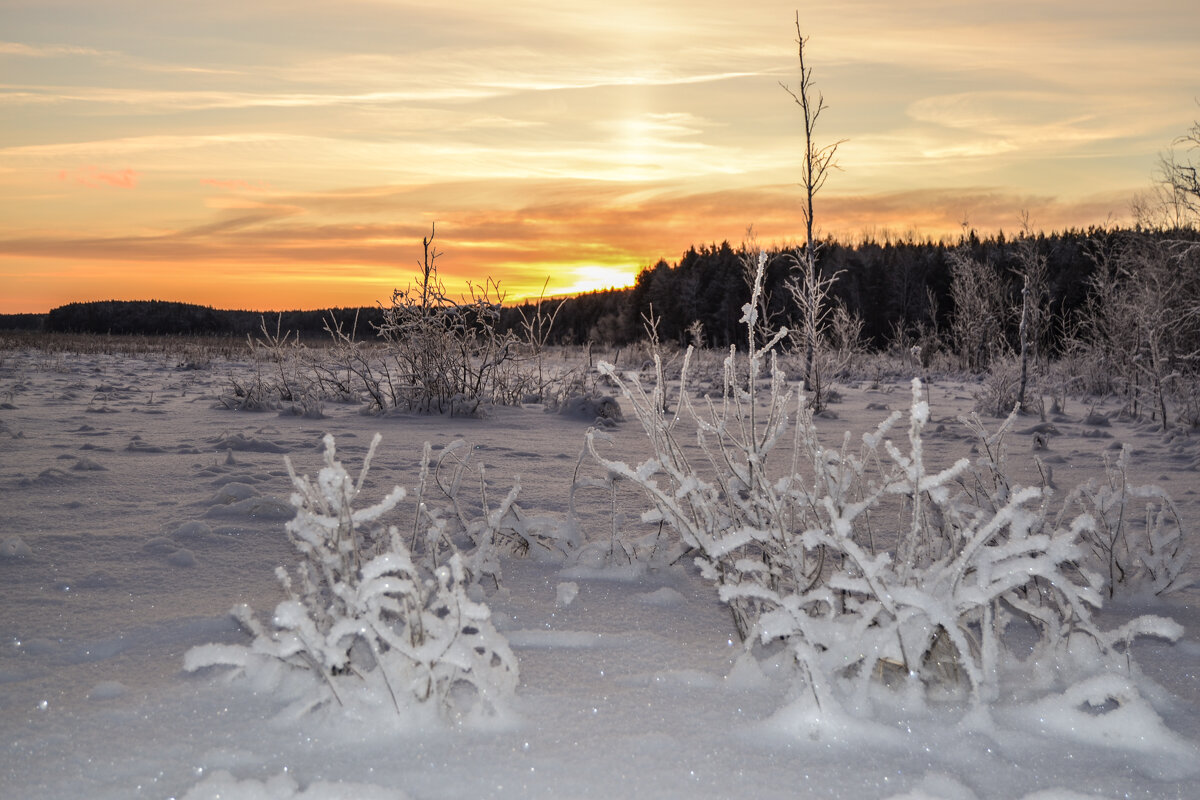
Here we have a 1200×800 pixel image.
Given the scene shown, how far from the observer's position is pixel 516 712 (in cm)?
150

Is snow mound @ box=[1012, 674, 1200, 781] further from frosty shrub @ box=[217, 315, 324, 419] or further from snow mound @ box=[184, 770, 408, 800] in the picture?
frosty shrub @ box=[217, 315, 324, 419]

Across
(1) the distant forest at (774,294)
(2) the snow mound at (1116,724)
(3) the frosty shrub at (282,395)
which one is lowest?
(2) the snow mound at (1116,724)

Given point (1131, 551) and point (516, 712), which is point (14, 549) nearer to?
point (516, 712)

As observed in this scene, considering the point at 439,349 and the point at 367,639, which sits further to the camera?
the point at 439,349

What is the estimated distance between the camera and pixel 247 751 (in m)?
1.36

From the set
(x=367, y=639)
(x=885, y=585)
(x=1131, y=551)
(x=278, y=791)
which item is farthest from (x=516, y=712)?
(x=1131, y=551)

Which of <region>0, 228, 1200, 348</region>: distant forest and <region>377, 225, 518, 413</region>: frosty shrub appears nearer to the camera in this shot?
<region>377, 225, 518, 413</region>: frosty shrub

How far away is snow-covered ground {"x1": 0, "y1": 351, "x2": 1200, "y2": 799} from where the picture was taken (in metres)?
1.31

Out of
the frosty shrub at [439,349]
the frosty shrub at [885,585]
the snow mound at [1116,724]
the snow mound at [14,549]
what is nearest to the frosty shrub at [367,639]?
the frosty shrub at [885,585]

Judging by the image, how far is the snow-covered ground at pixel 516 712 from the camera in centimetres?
131

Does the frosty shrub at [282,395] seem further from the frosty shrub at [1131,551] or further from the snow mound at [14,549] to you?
the frosty shrub at [1131,551]

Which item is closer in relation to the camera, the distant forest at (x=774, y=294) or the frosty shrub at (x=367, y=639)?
the frosty shrub at (x=367, y=639)

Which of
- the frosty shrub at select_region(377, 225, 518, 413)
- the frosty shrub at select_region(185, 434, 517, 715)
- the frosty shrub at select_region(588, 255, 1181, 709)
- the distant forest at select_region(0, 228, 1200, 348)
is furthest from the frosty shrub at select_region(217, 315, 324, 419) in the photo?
the distant forest at select_region(0, 228, 1200, 348)

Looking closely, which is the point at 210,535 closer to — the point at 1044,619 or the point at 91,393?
the point at 1044,619
